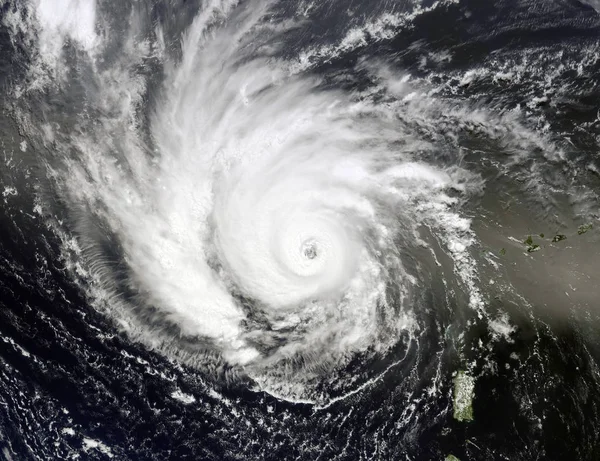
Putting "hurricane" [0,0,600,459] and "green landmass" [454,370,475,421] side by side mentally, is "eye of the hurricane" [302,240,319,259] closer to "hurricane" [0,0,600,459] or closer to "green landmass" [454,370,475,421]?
"hurricane" [0,0,600,459]

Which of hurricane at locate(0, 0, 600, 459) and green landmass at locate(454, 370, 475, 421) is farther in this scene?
green landmass at locate(454, 370, 475, 421)

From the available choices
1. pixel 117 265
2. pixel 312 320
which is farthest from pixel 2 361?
pixel 312 320

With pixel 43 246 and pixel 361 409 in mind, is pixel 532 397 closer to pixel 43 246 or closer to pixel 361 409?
pixel 361 409

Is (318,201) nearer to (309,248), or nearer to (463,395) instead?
(309,248)

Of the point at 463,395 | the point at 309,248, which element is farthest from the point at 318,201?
the point at 463,395

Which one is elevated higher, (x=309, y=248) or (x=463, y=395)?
(x=309, y=248)

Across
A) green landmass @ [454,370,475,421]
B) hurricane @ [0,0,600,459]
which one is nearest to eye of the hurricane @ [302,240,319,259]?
hurricane @ [0,0,600,459]

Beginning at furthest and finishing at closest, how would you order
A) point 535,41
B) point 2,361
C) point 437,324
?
point 2,361 → point 437,324 → point 535,41

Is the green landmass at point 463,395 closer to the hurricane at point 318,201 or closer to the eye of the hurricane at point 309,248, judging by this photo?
the hurricane at point 318,201

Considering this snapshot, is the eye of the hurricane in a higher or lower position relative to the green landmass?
higher
